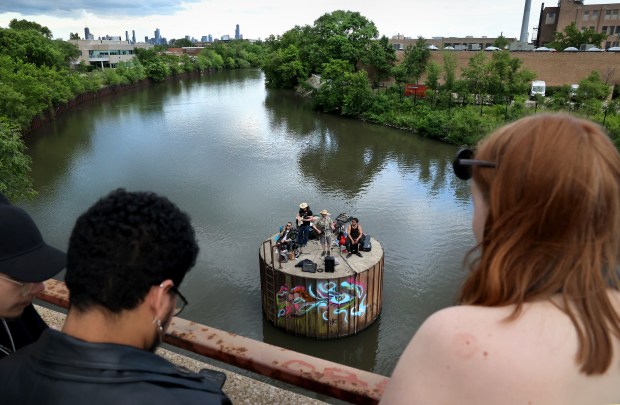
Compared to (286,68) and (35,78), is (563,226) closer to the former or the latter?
(35,78)

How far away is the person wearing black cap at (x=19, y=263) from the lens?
62.9 inches

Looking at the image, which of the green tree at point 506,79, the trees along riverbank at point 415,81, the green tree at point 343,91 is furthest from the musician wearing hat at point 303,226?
the green tree at point 343,91

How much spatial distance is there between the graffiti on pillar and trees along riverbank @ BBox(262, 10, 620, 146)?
997 centimetres

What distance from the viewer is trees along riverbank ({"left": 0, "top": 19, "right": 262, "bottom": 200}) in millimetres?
12766

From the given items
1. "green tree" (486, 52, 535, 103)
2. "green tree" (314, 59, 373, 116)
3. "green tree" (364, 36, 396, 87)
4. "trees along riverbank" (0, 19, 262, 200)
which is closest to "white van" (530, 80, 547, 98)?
"green tree" (486, 52, 535, 103)

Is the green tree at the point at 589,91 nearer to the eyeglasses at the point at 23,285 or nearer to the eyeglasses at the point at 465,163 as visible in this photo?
the eyeglasses at the point at 465,163

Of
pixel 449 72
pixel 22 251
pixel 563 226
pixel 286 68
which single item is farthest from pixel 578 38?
pixel 22 251

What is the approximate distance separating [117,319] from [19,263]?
2.23 ft

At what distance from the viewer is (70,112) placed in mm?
35688

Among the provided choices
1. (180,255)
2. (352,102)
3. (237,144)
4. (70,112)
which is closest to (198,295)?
(180,255)

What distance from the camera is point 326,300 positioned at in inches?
351

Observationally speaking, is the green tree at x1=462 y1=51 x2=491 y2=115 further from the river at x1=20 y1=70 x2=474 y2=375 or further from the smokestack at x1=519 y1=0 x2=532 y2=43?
the smokestack at x1=519 y1=0 x2=532 y2=43

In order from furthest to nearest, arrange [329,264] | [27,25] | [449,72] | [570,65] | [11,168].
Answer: [27,25]
[570,65]
[449,72]
[11,168]
[329,264]

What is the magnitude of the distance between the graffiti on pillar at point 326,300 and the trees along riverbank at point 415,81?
9.97 m
